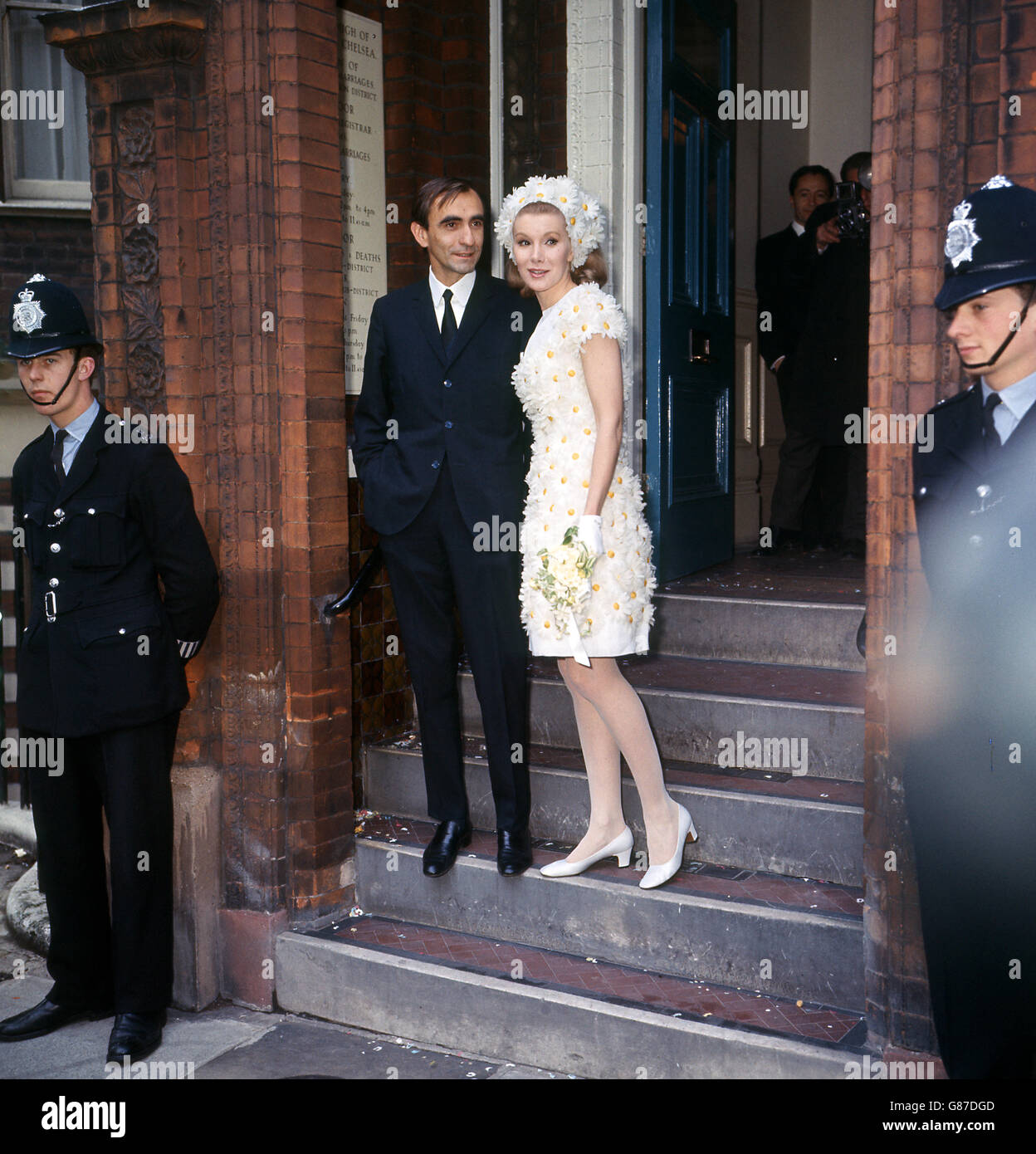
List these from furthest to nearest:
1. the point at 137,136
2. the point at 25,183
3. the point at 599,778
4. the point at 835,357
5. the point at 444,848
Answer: the point at 25,183 < the point at 835,357 < the point at 137,136 < the point at 444,848 < the point at 599,778

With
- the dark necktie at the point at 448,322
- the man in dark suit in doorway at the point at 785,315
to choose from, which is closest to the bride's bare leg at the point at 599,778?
the dark necktie at the point at 448,322

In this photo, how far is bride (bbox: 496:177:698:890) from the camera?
11.9ft

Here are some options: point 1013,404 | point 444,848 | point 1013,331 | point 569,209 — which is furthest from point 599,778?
point 1013,331

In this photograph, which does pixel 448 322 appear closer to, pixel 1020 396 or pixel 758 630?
pixel 758 630

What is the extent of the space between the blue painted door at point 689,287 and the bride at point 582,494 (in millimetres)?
1541

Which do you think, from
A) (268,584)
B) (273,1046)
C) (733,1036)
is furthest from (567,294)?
(273,1046)

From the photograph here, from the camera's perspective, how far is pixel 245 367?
4215 millimetres

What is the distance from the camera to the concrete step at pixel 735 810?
379 cm

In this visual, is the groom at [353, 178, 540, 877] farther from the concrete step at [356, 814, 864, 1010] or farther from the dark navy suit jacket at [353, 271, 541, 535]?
the concrete step at [356, 814, 864, 1010]

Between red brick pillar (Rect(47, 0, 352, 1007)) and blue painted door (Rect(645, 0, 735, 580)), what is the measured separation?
1.56 meters

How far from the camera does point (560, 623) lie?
3689mm

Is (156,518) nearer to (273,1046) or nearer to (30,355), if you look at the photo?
(30,355)

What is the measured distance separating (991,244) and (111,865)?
3.07 meters

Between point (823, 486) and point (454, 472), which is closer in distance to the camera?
point (454, 472)
